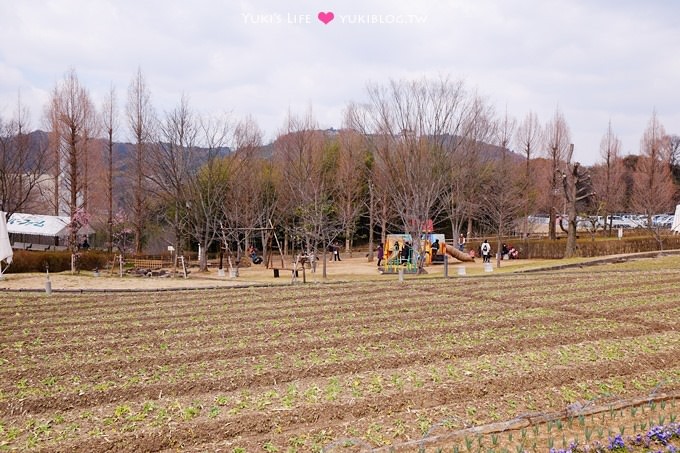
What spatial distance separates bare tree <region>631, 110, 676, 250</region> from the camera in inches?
1373

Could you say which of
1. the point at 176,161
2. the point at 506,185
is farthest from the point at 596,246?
the point at 176,161

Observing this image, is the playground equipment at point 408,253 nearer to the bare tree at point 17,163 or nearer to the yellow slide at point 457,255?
the yellow slide at point 457,255

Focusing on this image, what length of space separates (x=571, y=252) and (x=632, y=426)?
23221 mm

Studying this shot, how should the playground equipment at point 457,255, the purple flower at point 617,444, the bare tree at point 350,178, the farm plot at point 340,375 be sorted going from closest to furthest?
the purple flower at point 617,444
the farm plot at point 340,375
the playground equipment at point 457,255
the bare tree at point 350,178

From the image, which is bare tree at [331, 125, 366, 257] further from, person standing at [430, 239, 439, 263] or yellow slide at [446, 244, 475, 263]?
yellow slide at [446, 244, 475, 263]

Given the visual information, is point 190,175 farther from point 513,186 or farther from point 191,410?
point 191,410

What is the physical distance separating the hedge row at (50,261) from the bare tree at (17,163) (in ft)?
17.8

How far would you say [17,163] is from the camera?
96.4 ft

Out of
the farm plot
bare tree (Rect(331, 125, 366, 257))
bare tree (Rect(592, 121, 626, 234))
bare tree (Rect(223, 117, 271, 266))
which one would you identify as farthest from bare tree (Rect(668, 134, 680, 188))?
the farm plot

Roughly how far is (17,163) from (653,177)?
3635 cm

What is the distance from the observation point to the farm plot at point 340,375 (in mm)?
4898

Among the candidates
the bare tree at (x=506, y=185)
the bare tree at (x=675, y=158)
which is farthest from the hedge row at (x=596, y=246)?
the bare tree at (x=675, y=158)

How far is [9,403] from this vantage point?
229 inches

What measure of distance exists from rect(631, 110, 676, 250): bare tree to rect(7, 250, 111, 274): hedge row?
2958cm
